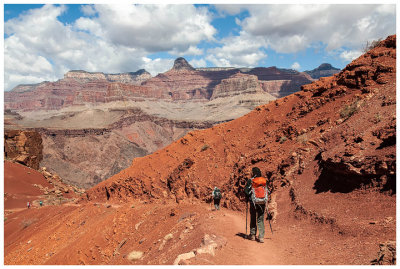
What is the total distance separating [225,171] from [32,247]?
10.0 metres

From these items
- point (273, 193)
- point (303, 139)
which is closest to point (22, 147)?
point (273, 193)

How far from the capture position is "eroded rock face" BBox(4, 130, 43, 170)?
37.9m

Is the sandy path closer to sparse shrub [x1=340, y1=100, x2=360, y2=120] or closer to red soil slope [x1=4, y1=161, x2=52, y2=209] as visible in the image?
sparse shrub [x1=340, y1=100, x2=360, y2=120]

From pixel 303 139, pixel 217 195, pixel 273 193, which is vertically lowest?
pixel 217 195

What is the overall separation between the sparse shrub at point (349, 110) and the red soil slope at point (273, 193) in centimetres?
3

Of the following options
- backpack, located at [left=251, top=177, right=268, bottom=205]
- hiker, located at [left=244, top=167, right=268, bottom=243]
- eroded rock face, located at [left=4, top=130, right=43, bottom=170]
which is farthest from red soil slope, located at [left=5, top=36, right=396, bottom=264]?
eroded rock face, located at [left=4, top=130, right=43, bottom=170]

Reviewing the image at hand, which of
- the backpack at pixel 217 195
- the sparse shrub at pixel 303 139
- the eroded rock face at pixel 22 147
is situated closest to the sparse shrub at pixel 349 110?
the sparse shrub at pixel 303 139

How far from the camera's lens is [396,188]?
5.26 metres

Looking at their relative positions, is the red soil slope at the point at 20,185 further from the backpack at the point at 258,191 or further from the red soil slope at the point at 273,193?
the backpack at the point at 258,191

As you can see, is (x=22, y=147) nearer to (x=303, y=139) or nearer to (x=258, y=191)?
(x=303, y=139)

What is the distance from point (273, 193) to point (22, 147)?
45132mm

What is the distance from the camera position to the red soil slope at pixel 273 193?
525 cm

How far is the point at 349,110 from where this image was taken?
30.3 feet

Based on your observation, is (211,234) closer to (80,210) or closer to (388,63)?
(388,63)
